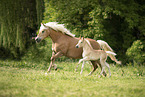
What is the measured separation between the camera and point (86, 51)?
9.73 meters

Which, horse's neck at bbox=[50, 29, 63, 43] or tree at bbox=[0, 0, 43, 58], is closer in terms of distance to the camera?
horse's neck at bbox=[50, 29, 63, 43]

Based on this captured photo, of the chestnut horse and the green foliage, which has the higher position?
the chestnut horse

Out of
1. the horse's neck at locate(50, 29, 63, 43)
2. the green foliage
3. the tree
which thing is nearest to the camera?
the horse's neck at locate(50, 29, 63, 43)

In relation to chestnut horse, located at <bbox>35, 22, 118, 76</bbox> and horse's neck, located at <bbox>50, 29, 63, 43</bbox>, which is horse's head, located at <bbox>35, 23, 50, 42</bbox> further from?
horse's neck, located at <bbox>50, 29, 63, 43</bbox>

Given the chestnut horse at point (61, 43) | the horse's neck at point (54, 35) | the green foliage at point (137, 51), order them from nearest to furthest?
the chestnut horse at point (61, 43) → the horse's neck at point (54, 35) → the green foliage at point (137, 51)

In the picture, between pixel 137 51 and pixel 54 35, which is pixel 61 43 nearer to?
pixel 54 35

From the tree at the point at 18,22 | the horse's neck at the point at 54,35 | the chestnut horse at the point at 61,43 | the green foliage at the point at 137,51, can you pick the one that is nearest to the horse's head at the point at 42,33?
the chestnut horse at the point at 61,43

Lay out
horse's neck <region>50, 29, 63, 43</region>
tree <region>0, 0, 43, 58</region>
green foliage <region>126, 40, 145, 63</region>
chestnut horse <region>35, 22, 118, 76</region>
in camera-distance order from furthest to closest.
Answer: tree <region>0, 0, 43, 58</region>
green foliage <region>126, 40, 145, 63</region>
horse's neck <region>50, 29, 63, 43</region>
chestnut horse <region>35, 22, 118, 76</region>

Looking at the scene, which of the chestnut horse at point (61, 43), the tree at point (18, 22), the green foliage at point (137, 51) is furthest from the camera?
the tree at point (18, 22)

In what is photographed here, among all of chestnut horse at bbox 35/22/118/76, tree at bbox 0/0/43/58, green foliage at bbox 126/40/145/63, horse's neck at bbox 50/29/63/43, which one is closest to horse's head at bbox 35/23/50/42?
chestnut horse at bbox 35/22/118/76

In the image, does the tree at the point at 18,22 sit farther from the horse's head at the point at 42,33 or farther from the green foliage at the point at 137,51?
A: the horse's head at the point at 42,33

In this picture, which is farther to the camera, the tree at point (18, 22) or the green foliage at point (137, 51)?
the tree at point (18, 22)

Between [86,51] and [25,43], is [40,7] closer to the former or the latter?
[25,43]

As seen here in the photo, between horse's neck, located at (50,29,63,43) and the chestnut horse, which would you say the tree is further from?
horse's neck, located at (50,29,63,43)
